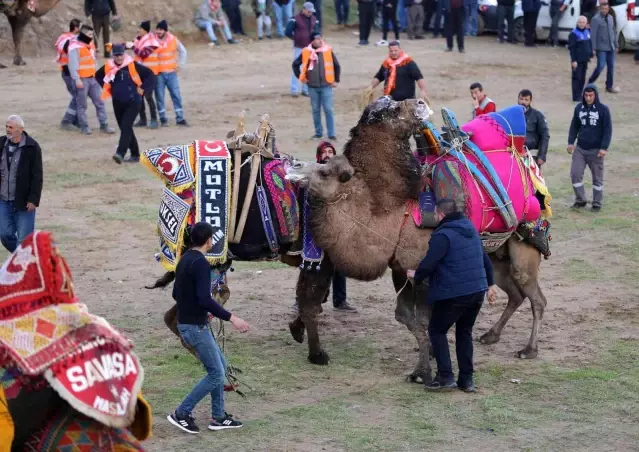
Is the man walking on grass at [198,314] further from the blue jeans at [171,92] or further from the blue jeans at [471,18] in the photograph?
the blue jeans at [471,18]

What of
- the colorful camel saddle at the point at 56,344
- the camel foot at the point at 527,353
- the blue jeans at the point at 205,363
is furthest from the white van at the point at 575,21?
the colorful camel saddle at the point at 56,344

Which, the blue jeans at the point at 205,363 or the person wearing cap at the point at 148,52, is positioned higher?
the person wearing cap at the point at 148,52

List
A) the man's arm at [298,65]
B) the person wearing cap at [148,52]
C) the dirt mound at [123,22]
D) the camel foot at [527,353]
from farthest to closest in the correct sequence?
the dirt mound at [123,22], the person wearing cap at [148,52], the man's arm at [298,65], the camel foot at [527,353]

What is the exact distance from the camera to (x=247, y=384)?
345 inches

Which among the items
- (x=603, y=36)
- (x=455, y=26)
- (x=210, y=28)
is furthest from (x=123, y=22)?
(x=603, y=36)

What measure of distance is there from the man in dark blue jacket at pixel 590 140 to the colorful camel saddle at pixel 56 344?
11.3 metres

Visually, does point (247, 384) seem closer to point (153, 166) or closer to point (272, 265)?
point (153, 166)

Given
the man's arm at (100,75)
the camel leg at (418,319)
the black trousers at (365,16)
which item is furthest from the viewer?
the black trousers at (365,16)

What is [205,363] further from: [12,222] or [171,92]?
[171,92]

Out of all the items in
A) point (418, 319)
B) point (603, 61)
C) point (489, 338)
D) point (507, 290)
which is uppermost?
point (603, 61)

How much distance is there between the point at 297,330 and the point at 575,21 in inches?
853

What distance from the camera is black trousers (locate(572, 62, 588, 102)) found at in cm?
2338

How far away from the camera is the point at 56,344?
14.6 ft

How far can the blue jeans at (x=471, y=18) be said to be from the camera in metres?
31.2
